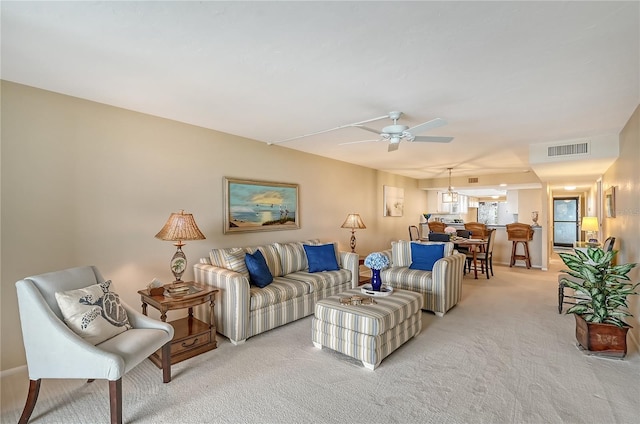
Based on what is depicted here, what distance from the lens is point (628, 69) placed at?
228 centimetres

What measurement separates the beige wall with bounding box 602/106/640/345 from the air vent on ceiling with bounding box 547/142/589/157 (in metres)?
0.39

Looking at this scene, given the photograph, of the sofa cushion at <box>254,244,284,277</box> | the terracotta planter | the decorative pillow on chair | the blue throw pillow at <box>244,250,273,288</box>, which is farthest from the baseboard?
the terracotta planter

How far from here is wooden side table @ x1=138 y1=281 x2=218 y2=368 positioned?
8.89 ft

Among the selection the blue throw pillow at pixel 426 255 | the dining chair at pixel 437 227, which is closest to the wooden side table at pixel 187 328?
the blue throw pillow at pixel 426 255

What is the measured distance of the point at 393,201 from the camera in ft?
25.5

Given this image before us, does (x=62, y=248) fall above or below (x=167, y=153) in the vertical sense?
below

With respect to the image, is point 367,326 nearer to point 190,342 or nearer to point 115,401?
point 190,342

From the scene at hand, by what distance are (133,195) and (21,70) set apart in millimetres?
1313

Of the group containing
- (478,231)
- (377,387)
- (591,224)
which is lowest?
(377,387)

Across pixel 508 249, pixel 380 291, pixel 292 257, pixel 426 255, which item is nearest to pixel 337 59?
pixel 380 291

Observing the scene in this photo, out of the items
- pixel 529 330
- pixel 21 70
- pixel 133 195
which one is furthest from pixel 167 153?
pixel 529 330

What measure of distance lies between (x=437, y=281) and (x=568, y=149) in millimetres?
2844

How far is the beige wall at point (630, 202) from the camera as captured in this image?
9.95ft

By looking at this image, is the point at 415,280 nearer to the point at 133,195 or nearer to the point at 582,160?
the point at 582,160
